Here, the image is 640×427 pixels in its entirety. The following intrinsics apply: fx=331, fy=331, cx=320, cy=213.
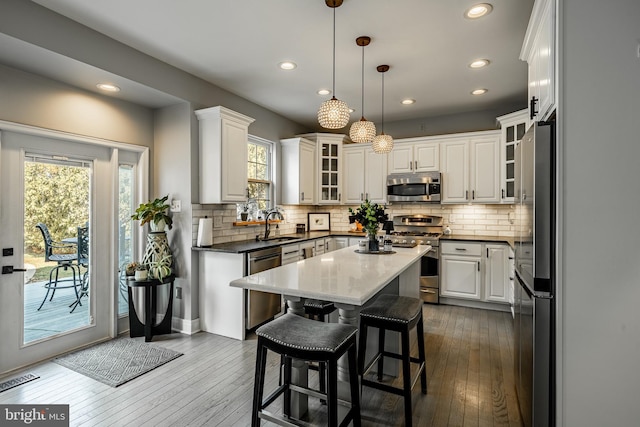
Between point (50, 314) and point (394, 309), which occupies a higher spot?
point (394, 309)

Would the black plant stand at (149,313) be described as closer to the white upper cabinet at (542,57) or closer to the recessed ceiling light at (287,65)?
the recessed ceiling light at (287,65)

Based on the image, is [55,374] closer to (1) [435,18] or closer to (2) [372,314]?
(2) [372,314]

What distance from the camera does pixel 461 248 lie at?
4.55 m

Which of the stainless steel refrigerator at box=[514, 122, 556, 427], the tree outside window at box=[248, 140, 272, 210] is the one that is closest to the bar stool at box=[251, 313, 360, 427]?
the stainless steel refrigerator at box=[514, 122, 556, 427]

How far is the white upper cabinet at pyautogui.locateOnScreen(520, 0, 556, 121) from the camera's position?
5.30 feet

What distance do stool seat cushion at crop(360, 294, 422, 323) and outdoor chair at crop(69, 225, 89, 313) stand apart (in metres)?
2.81

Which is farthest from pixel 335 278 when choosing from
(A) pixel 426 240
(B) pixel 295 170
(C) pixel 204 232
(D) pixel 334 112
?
(B) pixel 295 170

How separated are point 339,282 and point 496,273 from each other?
133 inches

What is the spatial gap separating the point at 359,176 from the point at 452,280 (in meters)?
2.16

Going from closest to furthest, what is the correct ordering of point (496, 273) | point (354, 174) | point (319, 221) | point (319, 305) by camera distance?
point (319, 305)
point (496, 273)
point (354, 174)
point (319, 221)

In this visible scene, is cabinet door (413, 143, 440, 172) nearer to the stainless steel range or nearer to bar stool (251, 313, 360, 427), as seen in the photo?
the stainless steel range

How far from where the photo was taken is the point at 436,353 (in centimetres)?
308

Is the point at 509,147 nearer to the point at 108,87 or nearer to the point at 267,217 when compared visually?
the point at 267,217

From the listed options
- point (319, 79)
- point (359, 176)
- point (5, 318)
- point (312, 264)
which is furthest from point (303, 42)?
point (5, 318)
